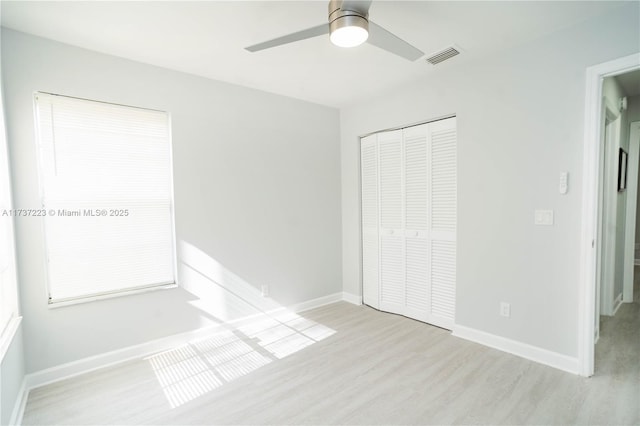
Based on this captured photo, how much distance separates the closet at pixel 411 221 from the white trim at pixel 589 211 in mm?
976

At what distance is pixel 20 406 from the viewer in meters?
1.93

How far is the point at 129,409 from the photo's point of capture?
1.97m

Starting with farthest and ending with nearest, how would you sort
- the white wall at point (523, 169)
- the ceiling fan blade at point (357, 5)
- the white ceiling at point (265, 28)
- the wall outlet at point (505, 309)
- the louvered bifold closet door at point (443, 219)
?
the louvered bifold closet door at point (443, 219)
the wall outlet at point (505, 309)
the white wall at point (523, 169)
the white ceiling at point (265, 28)
the ceiling fan blade at point (357, 5)

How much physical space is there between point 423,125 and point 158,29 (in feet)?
8.08

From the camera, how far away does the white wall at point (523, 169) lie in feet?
7.25

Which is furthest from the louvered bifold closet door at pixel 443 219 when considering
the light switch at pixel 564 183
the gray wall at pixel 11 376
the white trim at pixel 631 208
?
the gray wall at pixel 11 376

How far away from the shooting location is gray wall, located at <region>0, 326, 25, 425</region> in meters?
1.62

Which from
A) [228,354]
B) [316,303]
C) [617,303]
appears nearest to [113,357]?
[228,354]

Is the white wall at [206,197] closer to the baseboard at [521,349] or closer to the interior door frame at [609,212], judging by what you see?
the baseboard at [521,349]

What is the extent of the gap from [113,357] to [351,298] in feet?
8.52

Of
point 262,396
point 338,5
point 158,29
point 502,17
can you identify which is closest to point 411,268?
point 262,396

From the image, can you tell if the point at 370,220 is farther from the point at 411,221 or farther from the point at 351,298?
the point at 351,298

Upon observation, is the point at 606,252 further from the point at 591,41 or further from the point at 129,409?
the point at 129,409

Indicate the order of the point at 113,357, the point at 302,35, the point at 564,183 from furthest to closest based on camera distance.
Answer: the point at 113,357 < the point at 564,183 < the point at 302,35
